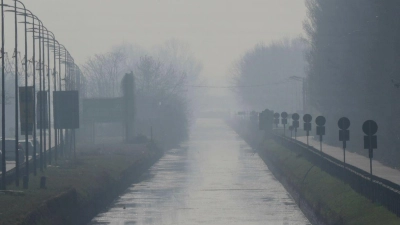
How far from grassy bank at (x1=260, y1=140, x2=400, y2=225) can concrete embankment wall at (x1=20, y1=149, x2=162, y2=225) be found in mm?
8098

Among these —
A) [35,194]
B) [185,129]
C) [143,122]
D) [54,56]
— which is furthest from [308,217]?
[185,129]

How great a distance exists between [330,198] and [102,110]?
176 feet

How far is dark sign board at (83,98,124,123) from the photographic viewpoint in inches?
3278

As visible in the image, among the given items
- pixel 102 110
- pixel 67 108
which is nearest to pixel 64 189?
pixel 67 108

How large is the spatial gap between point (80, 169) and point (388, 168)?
51.4ft

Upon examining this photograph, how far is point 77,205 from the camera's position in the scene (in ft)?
106

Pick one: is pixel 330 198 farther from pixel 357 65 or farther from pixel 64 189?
pixel 357 65

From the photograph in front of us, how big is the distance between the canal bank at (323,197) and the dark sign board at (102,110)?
25808 millimetres

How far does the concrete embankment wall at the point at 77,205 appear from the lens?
25.5 metres

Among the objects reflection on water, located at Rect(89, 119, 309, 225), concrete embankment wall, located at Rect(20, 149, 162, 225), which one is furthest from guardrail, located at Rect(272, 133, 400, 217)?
concrete embankment wall, located at Rect(20, 149, 162, 225)

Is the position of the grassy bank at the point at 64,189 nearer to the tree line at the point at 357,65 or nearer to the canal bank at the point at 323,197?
the canal bank at the point at 323,197

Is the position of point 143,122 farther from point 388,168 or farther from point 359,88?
point 388,168

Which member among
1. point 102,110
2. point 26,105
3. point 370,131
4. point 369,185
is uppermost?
point 102,110

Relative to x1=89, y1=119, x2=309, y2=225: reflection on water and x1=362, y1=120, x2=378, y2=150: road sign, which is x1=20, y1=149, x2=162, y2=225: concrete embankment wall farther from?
x1=362, y1=120, x2=378, y2=150: road sign
